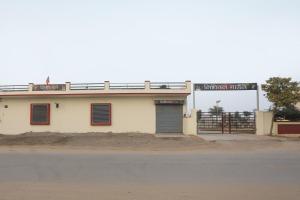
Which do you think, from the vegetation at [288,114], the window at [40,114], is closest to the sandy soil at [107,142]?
the window at [40,114]

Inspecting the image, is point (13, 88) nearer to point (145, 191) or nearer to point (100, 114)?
point (100, 114)

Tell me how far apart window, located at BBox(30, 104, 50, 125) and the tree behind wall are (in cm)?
1700

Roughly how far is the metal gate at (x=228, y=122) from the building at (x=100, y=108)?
320 centimetres

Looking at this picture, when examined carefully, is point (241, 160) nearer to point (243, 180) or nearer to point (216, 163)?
point (216, 163)

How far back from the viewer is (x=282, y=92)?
30500mm

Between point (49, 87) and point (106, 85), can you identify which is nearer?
point (106, 85)

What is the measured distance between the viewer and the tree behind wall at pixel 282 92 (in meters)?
30.3

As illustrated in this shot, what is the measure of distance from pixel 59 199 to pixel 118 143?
16739 mm

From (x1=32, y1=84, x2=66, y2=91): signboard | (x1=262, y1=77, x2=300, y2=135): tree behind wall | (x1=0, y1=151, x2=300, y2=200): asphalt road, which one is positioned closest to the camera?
(x1=0, y1=151, x2=300, y2=200): asphalt road

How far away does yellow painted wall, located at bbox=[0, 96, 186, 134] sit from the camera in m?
31.8

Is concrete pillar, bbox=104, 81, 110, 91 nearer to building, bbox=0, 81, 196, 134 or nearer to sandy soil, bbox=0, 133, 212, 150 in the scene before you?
building, bbox=0, 81, 196, 134

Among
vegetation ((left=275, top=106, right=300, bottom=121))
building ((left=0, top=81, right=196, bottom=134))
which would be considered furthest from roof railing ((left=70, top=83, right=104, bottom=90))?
vegetation ((left=275, top=106, right=300, bottom=121))

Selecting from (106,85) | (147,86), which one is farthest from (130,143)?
(106,85)

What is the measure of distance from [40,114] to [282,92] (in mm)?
18608
